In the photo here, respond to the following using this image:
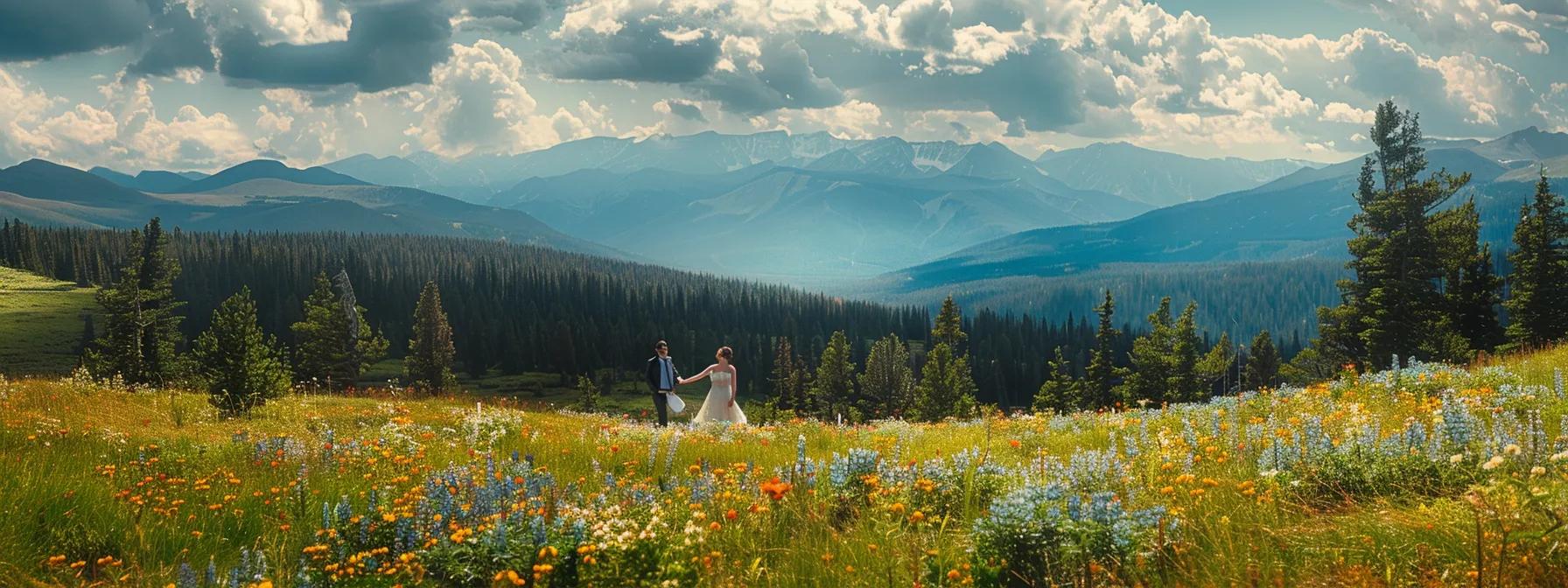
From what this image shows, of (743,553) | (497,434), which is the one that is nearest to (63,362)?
(497,434)

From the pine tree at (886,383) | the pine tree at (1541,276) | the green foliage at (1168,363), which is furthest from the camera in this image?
the pine tree at (886,383)

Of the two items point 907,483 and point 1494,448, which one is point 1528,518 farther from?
point 907,483

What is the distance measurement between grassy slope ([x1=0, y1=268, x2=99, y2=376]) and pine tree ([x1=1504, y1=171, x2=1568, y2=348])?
488ft

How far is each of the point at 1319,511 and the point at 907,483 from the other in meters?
2.89

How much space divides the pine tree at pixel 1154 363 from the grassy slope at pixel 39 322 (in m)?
130

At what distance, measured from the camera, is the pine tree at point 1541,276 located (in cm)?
4031

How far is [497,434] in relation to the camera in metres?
13.0

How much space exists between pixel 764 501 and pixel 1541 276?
5006 cm

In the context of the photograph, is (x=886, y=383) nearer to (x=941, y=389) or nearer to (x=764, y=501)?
(x=941, y=389)

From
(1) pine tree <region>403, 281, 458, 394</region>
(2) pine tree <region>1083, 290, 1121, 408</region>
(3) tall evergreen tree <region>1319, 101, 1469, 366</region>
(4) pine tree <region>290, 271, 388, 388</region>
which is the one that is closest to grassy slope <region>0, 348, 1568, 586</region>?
(3) tall evergreen tree <region>1319, 101, 1469, 366</region>

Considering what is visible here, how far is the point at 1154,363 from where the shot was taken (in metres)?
62.5

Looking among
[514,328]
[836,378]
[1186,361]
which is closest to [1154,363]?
[1186,361]

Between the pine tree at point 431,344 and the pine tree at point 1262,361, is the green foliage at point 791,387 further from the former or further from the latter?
the pine tree at point 1262,361

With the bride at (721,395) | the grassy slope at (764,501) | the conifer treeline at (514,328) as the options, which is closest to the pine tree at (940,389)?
the bride at (721,395)
